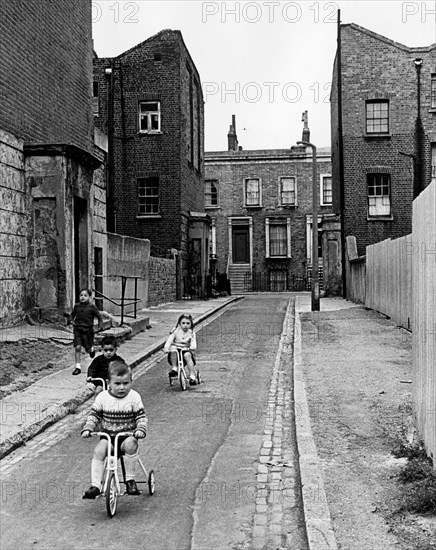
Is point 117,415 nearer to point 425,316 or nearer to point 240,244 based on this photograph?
point 425,316

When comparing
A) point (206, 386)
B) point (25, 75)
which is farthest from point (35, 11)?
point (206, 386)

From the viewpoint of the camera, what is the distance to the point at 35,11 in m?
17.8

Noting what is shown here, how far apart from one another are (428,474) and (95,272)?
15.7 m

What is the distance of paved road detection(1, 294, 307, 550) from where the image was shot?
5.68 metres

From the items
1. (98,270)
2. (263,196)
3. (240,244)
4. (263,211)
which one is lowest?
Result: (98,270)

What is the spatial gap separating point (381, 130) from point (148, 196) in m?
11.1

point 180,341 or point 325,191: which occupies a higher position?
point 325,191

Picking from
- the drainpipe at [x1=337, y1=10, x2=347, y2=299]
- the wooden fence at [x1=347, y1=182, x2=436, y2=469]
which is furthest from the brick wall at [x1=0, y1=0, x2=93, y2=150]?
the drainpipe at [x1=337, y1=10, x2=347, y2=299]

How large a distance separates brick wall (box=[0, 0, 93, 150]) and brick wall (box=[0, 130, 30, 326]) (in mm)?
558

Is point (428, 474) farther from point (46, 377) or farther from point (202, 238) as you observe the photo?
point (202, 238)

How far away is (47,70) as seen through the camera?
1869 centimetres

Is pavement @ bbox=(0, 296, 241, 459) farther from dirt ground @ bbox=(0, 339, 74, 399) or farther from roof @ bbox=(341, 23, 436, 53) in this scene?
roof @ bbox=(341, 23, 436, 53)

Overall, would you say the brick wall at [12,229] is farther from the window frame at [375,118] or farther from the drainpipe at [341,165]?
the window frame at [375,118]

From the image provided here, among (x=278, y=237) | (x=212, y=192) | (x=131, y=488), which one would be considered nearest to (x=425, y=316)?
(x=131, y=488)
